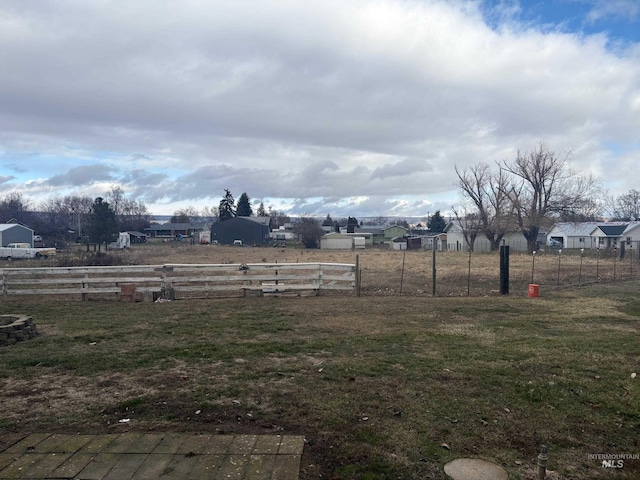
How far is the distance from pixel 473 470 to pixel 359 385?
Result: 2165 millimetres

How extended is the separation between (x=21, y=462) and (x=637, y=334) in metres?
9.93

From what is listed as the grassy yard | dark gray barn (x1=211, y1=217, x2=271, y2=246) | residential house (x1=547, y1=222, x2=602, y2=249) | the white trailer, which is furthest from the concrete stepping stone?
dark gray barn (x1=211, y1=217, x2=271, y2=246)

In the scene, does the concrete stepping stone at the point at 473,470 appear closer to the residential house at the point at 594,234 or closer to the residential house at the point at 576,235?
the residential house at the point at 594,234

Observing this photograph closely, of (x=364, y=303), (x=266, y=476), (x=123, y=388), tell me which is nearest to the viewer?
(x=266, y=476)

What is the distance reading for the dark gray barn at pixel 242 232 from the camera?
8219 centimetres

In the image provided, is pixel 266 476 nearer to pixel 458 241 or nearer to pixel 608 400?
pixel 608 400

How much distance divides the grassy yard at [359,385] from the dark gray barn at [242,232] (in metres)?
71.4

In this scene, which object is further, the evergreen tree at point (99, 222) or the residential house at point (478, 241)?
the residential house at point (478, 241)

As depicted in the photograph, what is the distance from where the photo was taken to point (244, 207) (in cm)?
10975

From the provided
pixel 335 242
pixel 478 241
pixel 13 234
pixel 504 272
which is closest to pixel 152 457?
pixel 504 272

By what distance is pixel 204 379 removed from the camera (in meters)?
6.10

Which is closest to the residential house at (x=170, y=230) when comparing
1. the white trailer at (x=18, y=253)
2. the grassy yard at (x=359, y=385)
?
the white trailer at (x=18, y=253)

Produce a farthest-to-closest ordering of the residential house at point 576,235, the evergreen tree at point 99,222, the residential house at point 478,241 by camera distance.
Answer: the residential house at point 576,235 < the residential house at point 478,241 < the evergreen tree at point 99,222

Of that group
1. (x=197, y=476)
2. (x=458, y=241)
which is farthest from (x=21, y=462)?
(x=458, y=241)
